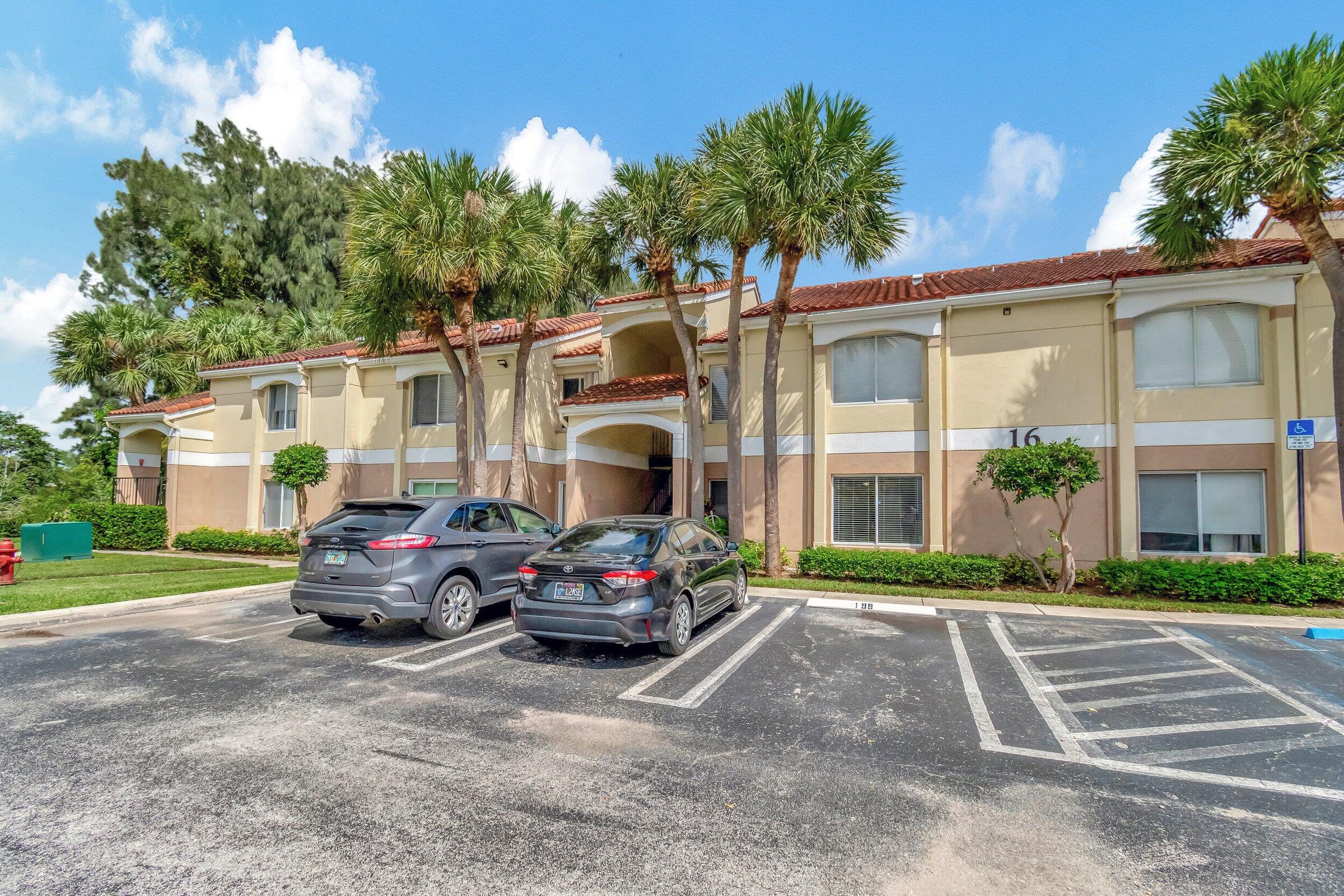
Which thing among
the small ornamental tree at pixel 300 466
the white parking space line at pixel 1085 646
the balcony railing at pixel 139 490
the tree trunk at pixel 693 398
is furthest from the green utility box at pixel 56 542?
the white parking space line at pixel 1085 646

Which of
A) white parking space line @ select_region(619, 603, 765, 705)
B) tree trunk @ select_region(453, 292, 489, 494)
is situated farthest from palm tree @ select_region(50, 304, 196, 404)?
white parking space line @ select_region(619, 603, 765, 705)

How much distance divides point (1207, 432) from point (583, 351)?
46.6 ft

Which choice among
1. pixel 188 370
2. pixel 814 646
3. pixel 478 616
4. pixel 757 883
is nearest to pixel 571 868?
pixel 757 883

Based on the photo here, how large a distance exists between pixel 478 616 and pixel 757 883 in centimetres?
706

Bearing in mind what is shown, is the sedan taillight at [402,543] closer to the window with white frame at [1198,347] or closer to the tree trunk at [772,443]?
the tree trunk at [772,443]

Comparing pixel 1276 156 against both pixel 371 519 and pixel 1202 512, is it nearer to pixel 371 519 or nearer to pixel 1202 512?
pixel 1202 512

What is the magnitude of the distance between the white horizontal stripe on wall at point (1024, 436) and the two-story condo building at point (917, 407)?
0.05 m

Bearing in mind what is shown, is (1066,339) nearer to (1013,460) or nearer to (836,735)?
(1013,460)

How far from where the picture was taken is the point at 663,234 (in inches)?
545

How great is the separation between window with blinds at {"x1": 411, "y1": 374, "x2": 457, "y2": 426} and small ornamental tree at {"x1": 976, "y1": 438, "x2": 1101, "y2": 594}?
13.9m

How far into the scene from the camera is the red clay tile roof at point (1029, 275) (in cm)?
1230

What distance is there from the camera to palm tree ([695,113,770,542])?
40.4 ft

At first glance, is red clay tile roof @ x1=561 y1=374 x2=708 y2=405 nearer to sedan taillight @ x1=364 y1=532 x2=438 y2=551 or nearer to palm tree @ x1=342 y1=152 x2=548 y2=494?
palm tree @ x1=342 y1=152 x2=548 y2=494

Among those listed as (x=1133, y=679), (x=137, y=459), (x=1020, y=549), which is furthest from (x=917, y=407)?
(x=137, y=459)
